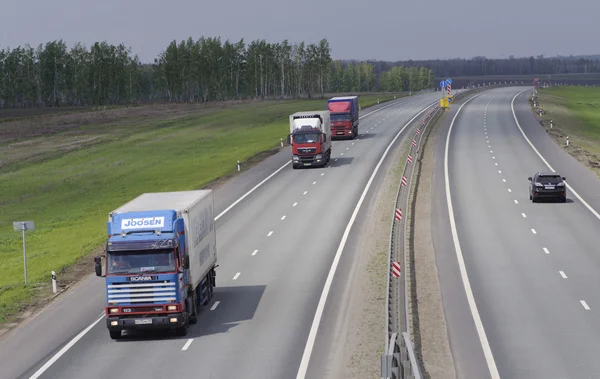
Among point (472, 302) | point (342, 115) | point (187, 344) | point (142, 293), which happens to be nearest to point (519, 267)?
point (472, 302)

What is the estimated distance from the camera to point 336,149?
278 ft

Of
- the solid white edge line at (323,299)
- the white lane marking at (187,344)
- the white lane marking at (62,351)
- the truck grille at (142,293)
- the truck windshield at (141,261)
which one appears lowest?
the white lane marking at (62,351)

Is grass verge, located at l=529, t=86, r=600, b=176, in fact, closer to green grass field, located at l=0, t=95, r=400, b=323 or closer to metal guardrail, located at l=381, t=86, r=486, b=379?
green grass field, located at l=0, t=95, r=400, b=323

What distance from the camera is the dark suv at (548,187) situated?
5362cm

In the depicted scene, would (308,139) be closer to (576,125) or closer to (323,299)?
(323,299)

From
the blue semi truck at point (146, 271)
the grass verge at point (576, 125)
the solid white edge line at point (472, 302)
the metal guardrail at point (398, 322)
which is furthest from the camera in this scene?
the grass verge at point (576, 125)

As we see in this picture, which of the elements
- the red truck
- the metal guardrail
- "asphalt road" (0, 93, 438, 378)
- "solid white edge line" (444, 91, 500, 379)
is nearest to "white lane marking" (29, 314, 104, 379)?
"asphalt road" (0, 93, 438, 378)

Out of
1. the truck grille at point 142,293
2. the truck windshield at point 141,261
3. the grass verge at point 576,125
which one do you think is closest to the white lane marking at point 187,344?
the truck grille at point 142,293

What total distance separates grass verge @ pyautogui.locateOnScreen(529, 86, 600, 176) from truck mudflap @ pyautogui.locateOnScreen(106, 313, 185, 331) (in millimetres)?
44362

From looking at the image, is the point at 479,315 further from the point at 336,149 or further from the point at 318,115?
the point at 336,149

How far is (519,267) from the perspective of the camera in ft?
125

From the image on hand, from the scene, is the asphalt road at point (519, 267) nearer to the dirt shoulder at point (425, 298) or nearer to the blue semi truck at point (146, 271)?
the dirt shoulder at point (425, 298)

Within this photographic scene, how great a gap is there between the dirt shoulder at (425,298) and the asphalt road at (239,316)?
3.07m

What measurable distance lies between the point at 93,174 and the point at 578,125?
189ft
